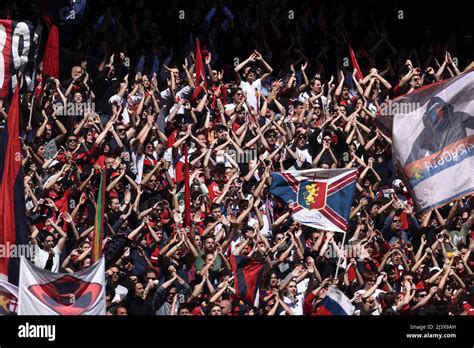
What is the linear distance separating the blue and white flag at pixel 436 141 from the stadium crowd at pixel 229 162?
1.10 metres

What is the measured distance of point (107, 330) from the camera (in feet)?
46.9

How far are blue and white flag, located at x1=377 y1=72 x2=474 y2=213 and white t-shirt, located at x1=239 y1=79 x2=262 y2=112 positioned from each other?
9.04 ft

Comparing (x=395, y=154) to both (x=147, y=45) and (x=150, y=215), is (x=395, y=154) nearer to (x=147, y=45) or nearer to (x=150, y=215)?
(x=150, y=215)

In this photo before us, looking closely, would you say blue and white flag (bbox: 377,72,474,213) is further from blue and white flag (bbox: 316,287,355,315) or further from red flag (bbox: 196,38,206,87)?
red flag (bbox: 196,38,206,87)

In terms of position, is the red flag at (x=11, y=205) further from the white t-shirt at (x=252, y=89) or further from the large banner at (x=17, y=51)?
the white t-shirt at (x=252, y=89)

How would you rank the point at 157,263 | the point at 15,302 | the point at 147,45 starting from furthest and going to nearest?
1. the point at 147,45
2. the point at 157,263
3. the point at 15,302

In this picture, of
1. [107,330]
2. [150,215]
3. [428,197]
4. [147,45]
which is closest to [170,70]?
[147,45]

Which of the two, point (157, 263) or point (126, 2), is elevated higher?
point (126, 2)

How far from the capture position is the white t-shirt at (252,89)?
2138 cm

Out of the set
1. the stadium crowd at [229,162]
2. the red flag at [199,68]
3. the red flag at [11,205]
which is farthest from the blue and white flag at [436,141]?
Result: the red flag at [11,205]

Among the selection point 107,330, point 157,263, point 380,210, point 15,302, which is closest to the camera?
point 107,330

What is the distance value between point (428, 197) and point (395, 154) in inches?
25.1

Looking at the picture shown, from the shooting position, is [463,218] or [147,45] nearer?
[463,218]

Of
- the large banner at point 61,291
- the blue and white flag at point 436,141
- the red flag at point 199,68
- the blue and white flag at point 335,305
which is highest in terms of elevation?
the red flag at point 199,68
